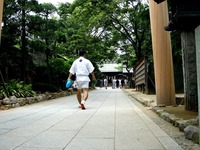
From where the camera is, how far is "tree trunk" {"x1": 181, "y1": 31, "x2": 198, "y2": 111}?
6.47m

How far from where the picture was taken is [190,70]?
258 inches

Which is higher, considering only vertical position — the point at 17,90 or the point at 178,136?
the point at 17,90

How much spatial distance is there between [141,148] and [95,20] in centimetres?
1714

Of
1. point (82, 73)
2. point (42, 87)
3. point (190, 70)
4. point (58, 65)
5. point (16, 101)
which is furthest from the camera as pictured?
point (58, 65)

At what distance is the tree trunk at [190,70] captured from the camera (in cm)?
647

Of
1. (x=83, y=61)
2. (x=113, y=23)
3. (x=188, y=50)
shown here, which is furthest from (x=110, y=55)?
(x=188, y=50)

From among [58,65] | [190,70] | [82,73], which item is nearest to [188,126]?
[190,70]

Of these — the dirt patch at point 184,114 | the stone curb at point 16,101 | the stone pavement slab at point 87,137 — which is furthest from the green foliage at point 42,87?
the stone pavement slab at point 87,137

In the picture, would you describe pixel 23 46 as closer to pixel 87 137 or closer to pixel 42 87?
pixel 42 87

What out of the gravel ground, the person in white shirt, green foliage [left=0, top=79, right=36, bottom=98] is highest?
the person in white shirt

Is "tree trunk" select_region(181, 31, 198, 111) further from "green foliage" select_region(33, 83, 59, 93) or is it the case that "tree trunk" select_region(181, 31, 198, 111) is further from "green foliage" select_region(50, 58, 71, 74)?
"green foliage" select_region(50, 58, 71, 74)

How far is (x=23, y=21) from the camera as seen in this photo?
41.3ft

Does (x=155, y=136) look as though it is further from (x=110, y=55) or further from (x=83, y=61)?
(x=110, y=55)

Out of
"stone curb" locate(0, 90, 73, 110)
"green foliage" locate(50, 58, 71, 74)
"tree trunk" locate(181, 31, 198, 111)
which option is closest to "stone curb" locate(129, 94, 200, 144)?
"tree trunk" locate(181, 31, 198, 111)
